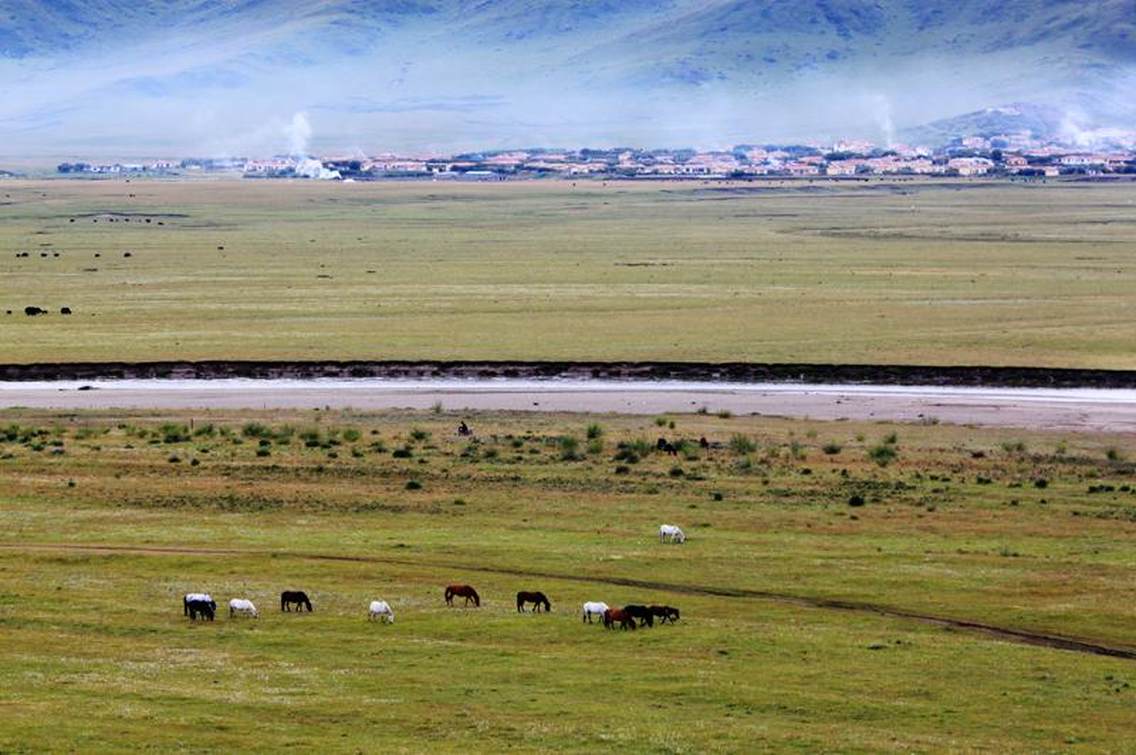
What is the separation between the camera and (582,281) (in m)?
105

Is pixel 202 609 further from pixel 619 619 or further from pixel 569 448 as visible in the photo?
pixel 569 448

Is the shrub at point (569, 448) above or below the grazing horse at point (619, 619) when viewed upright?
above

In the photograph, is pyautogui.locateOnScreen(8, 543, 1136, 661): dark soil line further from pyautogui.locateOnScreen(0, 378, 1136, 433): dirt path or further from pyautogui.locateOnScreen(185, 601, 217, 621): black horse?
pyautogui.locateOnScreen(0, 378, 1136, 433): dirt path

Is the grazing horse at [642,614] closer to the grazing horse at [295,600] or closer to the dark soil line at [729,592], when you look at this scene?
the dark soil line at [729,592]

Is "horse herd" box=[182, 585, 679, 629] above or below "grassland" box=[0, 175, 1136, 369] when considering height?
below

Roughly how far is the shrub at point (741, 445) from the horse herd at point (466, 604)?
20.1 m

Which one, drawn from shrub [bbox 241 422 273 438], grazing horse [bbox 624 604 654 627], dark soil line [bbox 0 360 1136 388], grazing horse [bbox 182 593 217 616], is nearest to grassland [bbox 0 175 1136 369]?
dark soil line [bbox 0 360 1136 388]

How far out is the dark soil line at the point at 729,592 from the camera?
32531 millimetres

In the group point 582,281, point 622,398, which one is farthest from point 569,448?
point 582,281

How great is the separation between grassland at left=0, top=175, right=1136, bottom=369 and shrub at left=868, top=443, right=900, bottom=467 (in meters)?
19.7

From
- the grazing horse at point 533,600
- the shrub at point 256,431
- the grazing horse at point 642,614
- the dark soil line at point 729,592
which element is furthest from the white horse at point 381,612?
the shrub at point 256,431

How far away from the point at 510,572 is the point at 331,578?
3.29 m

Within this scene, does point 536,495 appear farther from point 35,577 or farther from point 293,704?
point 293,704

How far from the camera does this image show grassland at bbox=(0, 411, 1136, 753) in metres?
27.5
